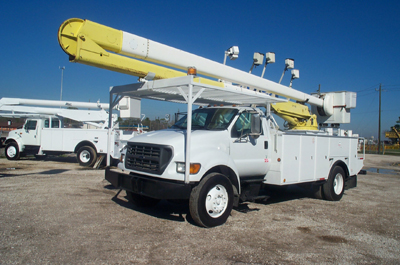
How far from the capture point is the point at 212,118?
22.1 ft

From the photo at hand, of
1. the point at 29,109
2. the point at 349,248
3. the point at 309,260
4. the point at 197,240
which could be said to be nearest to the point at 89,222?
the point at 197,240

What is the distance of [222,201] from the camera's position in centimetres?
587

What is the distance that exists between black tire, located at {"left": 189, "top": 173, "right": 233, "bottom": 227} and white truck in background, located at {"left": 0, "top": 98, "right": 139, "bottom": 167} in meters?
7.28

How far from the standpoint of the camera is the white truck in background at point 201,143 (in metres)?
5.44

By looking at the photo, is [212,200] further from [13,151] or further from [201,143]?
[13,151]

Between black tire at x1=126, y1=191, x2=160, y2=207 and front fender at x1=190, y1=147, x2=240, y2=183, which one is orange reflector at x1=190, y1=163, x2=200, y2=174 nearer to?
front fender at x1=190, y1=147, x2=240, y2=183

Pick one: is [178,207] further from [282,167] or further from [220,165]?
[282,167]

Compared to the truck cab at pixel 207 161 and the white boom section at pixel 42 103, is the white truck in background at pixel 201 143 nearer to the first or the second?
the truck cab at pixel 207 161

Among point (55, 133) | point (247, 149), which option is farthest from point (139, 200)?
point (55, 133)

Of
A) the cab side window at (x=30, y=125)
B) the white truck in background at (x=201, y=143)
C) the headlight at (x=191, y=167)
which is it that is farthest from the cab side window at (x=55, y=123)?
the headlight at (x=191, y=167)

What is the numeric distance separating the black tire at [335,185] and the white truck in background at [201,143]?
3 centimetres

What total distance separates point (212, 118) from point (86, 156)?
9.58m

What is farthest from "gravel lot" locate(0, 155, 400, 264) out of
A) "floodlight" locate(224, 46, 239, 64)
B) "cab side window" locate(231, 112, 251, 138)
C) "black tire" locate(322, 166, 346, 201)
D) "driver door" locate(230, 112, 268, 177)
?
"floodlight" locate(224, 46, 239, 64)

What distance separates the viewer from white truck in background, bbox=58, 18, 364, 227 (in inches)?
214
